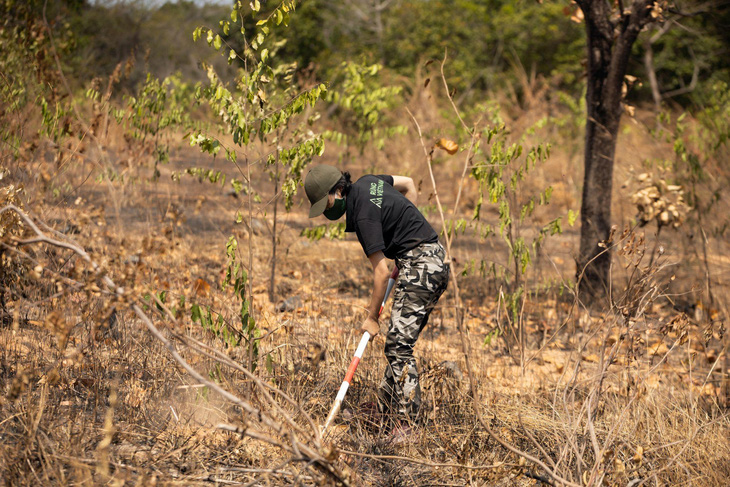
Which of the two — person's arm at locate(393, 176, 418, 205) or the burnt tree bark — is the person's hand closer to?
person's arm at locate(393, 176, 418, 205)

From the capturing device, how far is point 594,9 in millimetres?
6039

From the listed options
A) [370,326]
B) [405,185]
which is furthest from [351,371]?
[405,185]

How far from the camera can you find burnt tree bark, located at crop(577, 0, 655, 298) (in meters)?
6.04

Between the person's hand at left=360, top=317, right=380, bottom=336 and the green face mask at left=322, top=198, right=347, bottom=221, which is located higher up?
the green face mask at left=322, top=198, right=347, bottom=221

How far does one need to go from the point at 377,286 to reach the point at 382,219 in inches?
16.0

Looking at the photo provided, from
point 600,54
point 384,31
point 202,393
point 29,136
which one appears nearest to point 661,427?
point 202,393

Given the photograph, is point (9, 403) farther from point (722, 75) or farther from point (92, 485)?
Result: point (722, 75)

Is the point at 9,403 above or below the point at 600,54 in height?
below

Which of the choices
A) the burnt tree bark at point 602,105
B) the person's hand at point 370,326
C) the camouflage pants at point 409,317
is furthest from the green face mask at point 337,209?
the burnt tree bark at point 602,105

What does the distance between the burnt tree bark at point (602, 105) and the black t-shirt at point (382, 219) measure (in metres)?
2.85

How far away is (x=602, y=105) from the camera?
620 cm

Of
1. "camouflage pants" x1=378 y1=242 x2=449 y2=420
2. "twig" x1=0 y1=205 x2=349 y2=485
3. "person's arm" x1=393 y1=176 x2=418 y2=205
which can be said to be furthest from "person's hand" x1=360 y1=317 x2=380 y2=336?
"person's arm" x1=393 y1=176 x2=418 y2=205

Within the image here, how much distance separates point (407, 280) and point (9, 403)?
6.67 feet

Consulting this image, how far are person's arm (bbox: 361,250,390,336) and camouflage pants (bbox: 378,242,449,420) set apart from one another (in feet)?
0.78
